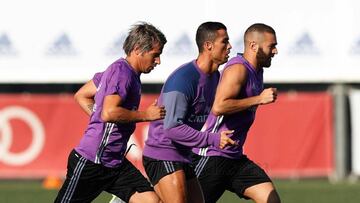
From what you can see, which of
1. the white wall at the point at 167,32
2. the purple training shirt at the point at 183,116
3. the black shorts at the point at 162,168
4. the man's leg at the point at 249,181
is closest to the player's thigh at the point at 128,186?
the black shorts at the point at 162,168

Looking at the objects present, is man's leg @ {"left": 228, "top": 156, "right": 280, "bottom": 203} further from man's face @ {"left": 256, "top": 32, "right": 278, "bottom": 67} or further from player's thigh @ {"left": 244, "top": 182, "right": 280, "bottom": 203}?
man's face @ {"left": 256, "top": 32, "right": 278, "bottom": 67}

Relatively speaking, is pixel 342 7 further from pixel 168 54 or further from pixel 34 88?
pixel 34 88

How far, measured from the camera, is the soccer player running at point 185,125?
35.4ft

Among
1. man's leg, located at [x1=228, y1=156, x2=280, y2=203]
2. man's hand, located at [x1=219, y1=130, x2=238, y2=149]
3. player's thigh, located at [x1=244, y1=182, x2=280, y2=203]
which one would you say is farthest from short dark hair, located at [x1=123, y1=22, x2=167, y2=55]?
player's thigh, located at [x1=244, y1=182, x2=280, y2=203]

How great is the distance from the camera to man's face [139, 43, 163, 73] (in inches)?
428

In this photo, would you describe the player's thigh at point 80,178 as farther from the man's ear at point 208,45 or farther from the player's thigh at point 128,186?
the man's ear at point 208,45

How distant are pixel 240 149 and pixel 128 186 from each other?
131 centimetres

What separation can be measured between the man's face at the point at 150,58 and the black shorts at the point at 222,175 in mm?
1352

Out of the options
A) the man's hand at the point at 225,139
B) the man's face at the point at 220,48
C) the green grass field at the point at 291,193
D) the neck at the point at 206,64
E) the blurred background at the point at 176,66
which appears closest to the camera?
→ the man's hand at the point at 225,139

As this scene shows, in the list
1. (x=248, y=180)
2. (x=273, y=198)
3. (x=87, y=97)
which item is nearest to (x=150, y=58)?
(x=87, y=97)

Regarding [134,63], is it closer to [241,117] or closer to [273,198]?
[241,117]

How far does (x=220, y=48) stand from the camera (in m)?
11.4

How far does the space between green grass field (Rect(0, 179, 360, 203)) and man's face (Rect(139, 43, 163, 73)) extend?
22.9ft

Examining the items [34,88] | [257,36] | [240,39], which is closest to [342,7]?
[240,39]
